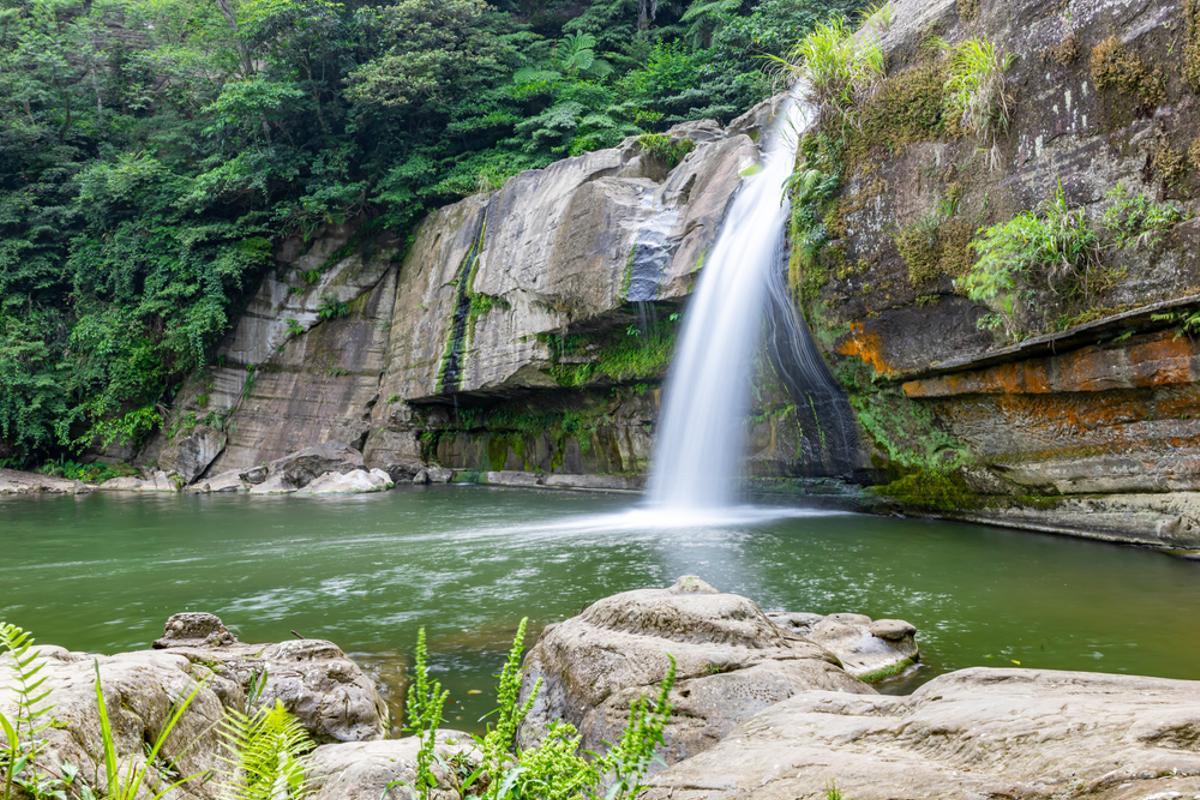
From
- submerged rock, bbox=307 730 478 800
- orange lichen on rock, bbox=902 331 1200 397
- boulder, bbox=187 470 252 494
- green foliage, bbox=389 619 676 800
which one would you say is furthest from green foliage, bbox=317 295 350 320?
green foliage, bbox=389 619 676 800

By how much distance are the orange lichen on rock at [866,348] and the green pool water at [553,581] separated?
209 centimetres

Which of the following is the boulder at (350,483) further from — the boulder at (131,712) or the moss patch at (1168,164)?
the moss patch at (1168,164)

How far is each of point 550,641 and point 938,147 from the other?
8.22 metres

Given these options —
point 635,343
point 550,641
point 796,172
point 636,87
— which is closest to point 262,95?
point 636,87

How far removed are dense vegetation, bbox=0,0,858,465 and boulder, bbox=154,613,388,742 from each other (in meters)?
17.4

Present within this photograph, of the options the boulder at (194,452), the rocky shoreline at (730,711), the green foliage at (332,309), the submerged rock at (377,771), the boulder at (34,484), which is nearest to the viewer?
the rocky shoreline at (730,711)

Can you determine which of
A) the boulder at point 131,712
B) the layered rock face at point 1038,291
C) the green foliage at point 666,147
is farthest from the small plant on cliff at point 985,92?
the boulder at point 131,712

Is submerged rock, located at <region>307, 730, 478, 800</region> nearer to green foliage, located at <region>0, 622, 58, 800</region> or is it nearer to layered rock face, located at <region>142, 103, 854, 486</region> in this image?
green foliage, located at <region>0, 622, 58, 800</region>

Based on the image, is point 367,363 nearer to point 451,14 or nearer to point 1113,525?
point 451,14

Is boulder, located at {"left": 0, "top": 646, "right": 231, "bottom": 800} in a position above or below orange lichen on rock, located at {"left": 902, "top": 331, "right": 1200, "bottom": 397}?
below

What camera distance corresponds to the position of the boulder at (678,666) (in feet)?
11.1

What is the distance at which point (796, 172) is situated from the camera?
11445 millimetres

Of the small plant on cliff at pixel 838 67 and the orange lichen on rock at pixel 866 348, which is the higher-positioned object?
the small plant on cliff at pixel 838 67

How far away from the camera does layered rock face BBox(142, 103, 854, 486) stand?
1491cm
